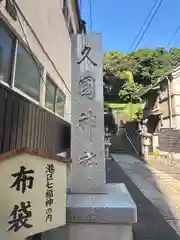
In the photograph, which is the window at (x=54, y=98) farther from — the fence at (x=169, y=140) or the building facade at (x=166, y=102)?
the building facade at (x=166, y=102)

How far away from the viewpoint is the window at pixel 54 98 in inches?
222

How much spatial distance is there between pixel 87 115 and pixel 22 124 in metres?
1.27

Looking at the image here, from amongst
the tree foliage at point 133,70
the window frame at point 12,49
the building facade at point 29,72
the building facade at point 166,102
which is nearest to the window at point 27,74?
the building facade at point 29,72

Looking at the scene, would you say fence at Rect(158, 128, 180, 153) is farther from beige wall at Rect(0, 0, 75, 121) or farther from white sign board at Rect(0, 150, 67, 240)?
white sign board at Rect(0, 150, 67, 240)

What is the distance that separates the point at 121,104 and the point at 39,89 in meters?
23.8

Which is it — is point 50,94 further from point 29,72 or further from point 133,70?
point 133,70

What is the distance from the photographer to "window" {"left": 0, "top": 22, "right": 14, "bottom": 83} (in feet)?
9.98

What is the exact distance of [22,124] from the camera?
138 inches

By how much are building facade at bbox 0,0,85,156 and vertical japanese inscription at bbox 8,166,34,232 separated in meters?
1.42

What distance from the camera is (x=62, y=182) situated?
210 cm

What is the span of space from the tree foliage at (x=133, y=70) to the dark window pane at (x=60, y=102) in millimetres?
20284

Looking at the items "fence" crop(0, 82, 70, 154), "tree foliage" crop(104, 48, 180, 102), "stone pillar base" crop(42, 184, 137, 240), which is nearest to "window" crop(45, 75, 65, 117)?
"fence" crop(0, 82, 70, 154)

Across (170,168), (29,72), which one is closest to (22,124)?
(29,72)

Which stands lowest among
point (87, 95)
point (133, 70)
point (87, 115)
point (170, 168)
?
point (170, 168)
